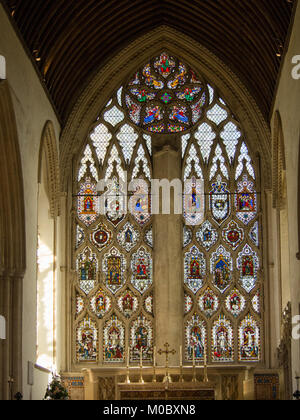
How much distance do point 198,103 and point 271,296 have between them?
16.0ft

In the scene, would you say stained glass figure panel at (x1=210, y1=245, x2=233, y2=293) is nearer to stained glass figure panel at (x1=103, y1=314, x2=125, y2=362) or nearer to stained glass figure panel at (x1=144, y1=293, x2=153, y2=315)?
stained glass figure panel at (x1=144, y1=293, x2=153, y2=315)

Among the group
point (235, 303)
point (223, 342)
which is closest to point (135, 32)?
point (235, 303)

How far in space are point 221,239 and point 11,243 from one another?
19.4 feet

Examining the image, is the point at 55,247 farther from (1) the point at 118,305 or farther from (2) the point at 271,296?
(2) the point at 271,296

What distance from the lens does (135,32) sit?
66.6 feet

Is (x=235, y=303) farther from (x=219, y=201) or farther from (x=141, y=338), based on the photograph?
(x=219, y=201)

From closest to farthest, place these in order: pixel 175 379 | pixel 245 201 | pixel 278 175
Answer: pixel 175 379 < pixel 278 175 < pixel 245 201

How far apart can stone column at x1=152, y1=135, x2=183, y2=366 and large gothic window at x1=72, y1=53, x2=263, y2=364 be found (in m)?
0.17

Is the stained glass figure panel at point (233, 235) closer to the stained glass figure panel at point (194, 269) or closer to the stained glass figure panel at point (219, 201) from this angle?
the stained glass figure panel at point (219, 201)

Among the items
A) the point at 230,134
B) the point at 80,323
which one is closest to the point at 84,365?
the point at 80,323

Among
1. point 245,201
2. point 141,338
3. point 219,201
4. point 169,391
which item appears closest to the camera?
point 169,391

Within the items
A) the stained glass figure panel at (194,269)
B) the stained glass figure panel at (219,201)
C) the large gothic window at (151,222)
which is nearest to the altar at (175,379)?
the large gothic window at (151,222)

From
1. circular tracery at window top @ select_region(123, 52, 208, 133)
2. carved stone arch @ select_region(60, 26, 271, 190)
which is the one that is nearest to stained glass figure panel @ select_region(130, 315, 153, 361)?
carved stone arch @ select_region(60, 26, 271, 190)

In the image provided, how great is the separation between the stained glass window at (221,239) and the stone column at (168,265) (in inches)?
8.3
